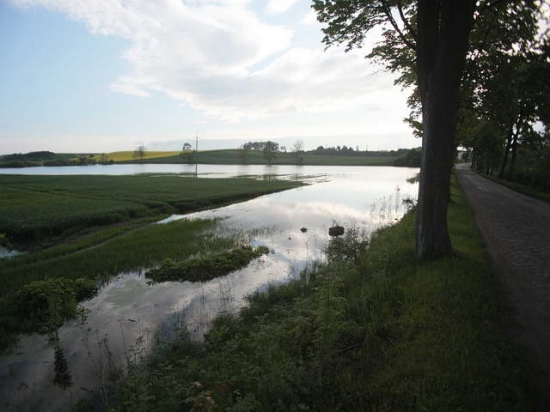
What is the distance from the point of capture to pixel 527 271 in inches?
342

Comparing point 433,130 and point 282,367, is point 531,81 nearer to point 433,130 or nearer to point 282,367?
point 433,130

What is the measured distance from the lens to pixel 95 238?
58.3 feet

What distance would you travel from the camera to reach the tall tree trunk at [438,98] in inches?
321

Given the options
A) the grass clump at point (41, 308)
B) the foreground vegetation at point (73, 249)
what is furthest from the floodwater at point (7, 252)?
the grass clump at point (41, 308)

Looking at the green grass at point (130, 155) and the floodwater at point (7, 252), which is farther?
the green grass at point (130, 155)

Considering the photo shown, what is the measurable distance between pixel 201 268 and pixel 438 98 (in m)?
10.5

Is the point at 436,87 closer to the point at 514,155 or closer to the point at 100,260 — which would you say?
the point at 100,260

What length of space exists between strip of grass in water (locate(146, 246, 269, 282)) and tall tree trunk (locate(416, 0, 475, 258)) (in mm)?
7627

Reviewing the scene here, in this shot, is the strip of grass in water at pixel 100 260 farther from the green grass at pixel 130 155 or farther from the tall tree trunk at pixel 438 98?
the green grass at pixel 130 155

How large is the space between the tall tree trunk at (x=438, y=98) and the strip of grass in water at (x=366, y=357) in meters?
1.12

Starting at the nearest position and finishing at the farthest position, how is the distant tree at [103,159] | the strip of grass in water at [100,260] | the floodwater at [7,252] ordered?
the strip of grass in water at [100,260], the floodwater at [7,252], the distant tree at [103,159]

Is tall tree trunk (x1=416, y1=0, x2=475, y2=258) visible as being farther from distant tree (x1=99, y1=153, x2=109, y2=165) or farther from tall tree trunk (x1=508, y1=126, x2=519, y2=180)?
distant tree (x1=99, y1=153, x2=109, y2=165)

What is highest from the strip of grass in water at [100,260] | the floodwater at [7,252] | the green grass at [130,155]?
the green grass at [130,155]

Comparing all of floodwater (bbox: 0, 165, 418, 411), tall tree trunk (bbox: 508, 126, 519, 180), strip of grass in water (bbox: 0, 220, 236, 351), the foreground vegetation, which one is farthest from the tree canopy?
tall tree trunk (bbox: 508, 126, 519, 180)
